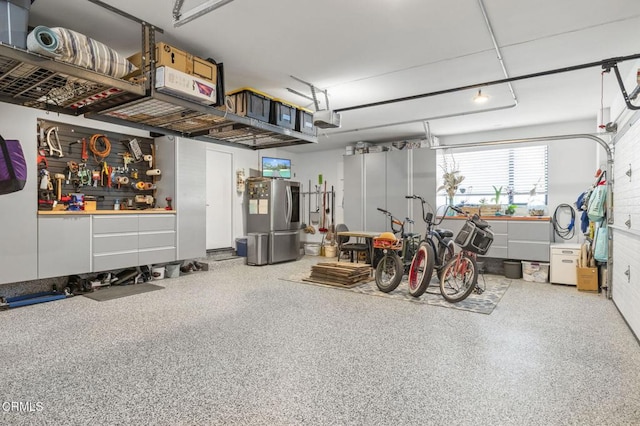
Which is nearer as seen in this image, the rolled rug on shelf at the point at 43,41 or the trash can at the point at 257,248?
the rolled rug on shelf at the point at 43,41

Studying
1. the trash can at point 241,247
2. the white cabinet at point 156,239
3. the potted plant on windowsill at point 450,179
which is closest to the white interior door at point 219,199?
the trash can at point 241,247

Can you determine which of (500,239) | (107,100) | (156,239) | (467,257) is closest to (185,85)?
(107,100)

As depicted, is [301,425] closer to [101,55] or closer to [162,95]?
[162,95]

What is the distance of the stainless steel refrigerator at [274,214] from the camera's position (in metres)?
7.49

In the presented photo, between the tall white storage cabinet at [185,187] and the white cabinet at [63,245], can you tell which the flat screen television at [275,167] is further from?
the white cabinet at [63,245]

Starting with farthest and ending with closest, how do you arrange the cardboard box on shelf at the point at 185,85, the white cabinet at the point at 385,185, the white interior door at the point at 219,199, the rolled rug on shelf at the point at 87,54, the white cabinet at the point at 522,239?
the white cabinet at the point at 385,185 → the white interior door at the point at 219,199 → the white cabinet at the point at 522,239 → the cardboard box on shelf at the point at 185,85 → the rolled rug on shelf at the point at 87,54

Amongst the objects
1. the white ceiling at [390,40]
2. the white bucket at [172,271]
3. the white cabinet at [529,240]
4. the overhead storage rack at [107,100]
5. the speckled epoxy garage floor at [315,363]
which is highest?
the white ceiling at [390,40]

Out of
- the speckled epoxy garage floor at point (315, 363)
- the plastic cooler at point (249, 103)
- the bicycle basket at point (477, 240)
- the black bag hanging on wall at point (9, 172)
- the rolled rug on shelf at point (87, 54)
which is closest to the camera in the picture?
the speckled epoxy garage floor at point (315, 363)

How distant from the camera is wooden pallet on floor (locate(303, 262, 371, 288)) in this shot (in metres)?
5.36

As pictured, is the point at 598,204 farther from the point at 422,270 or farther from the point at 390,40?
the point at 390,40

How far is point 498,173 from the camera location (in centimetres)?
709

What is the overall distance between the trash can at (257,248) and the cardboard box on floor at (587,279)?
5442 mm

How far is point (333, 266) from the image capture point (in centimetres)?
568

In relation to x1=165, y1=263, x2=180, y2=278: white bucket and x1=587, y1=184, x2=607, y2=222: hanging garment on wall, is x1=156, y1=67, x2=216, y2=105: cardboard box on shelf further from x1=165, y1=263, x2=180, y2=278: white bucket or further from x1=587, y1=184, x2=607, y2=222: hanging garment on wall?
x1=587, y1=184, x2=607, y2=222: hanging garment on wall
